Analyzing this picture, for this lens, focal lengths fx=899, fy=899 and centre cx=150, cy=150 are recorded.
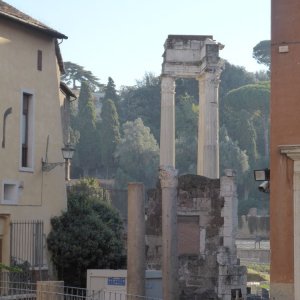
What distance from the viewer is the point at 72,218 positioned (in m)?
23.1

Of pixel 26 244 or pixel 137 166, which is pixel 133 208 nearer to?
pixel 26 244

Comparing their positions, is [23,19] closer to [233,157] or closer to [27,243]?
[27,243]

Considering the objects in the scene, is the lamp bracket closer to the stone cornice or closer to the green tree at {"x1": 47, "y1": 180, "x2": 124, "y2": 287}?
the green tree at {"x1": 47, "y1": 180, "x2": 124, "y2": 287}

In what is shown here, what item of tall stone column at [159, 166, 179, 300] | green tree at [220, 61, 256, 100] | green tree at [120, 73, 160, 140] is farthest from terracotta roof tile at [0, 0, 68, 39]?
green tree at [220, 61, 256, 100]

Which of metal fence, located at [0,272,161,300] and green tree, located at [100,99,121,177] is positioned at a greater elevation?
green tree, located at [100,99,121,177]

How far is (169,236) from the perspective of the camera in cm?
1694

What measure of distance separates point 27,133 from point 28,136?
0.30 feet

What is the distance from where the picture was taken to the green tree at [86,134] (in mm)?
80312

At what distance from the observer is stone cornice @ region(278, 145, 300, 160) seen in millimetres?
15812

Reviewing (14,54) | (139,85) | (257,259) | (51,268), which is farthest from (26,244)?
(139,85)

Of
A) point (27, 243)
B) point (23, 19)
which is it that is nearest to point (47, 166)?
point (27, 243)

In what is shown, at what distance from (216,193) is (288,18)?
28.3ft

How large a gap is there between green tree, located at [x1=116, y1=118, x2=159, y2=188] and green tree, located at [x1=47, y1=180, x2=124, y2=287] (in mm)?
49383

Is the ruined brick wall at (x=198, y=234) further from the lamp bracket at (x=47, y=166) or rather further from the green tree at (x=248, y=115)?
the green tree at (x=248, y=115)
